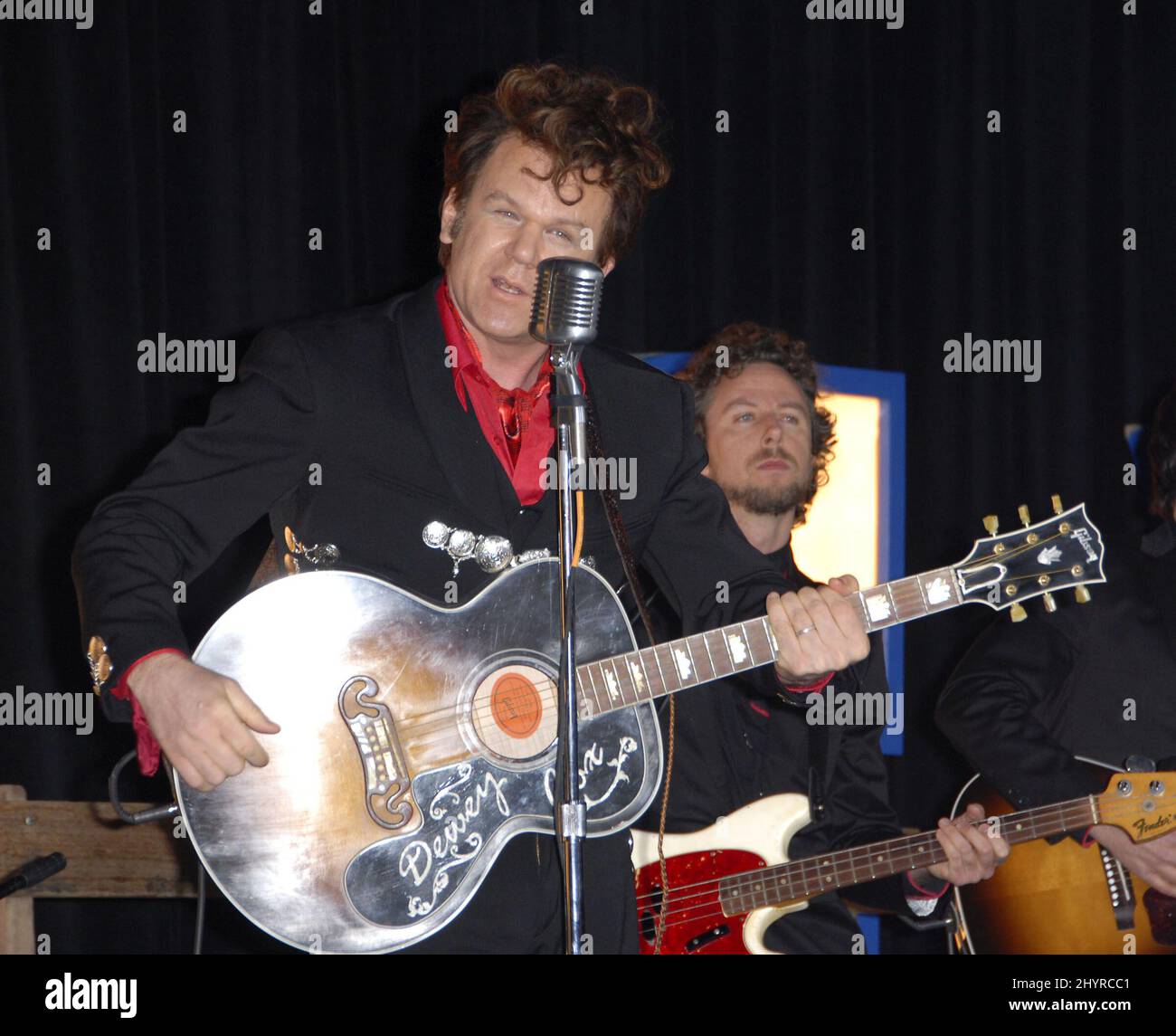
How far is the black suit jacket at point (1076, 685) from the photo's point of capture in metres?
2.87

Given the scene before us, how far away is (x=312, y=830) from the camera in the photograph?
5.75 ft

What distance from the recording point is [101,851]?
3199mm

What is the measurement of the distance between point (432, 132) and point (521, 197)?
69.8 inches

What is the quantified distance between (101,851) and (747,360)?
205cm

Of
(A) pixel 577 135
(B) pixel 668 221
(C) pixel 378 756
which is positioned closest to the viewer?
(C) pixel 378 756
